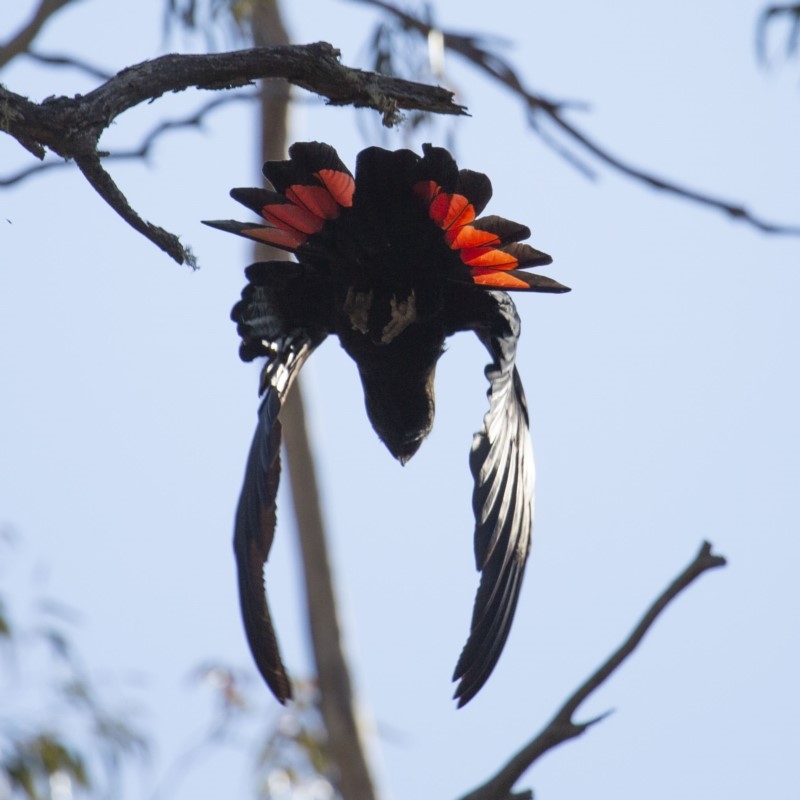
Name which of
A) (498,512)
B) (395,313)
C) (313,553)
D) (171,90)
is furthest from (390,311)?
(313,553)

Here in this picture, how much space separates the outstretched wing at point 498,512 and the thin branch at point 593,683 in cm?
17

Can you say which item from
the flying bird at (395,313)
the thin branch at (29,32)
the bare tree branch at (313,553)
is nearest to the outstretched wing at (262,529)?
the flying bird at (395,313)

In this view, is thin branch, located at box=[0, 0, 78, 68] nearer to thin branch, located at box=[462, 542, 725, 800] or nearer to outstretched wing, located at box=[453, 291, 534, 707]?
outstretched wing, located at box=[453, 291, 534, 707]

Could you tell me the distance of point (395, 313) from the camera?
2582mm

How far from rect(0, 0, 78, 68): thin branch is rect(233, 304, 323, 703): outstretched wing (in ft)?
5.31

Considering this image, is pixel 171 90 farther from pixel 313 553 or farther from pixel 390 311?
pixel 313 553

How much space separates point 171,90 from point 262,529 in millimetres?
719

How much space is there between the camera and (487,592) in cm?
199

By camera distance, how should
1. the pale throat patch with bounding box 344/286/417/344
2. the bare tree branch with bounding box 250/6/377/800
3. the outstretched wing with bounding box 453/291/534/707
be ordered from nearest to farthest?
the outstretched wing with bounding box 453/291/534/707, the pale throat patch with bounding box 344/286/417/344, the bare tree branch with bounding box 250/6/377/800

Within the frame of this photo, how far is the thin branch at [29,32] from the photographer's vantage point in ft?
12.0

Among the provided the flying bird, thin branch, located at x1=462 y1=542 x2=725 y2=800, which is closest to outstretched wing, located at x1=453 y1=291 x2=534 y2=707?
the flying bird

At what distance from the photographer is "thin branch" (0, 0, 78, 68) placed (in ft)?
12.0

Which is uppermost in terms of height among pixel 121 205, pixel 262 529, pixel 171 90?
pixel 171 90

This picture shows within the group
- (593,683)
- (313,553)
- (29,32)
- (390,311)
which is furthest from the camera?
(313,553)
